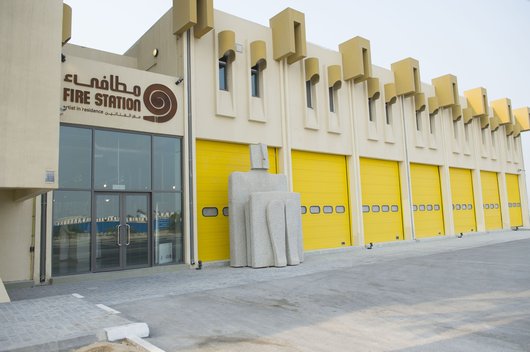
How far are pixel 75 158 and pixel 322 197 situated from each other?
9945mm

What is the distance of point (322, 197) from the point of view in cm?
1753

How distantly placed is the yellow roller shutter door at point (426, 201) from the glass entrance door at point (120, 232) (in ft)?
48.6

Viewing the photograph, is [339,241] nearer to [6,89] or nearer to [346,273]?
[346,273]

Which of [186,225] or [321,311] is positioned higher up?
[186,225]

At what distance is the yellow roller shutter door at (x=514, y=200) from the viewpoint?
30.9 meters

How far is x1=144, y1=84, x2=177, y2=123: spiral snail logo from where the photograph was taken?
13.1m

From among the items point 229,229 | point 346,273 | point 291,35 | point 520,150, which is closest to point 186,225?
point 229,229

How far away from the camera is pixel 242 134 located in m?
15.2

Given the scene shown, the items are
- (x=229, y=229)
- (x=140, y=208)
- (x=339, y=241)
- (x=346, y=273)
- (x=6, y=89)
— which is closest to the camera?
(x=6, y=89)

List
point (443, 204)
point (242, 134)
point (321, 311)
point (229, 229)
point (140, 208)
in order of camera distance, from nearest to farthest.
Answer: point (321, 311) → point (140, 208) → point (229, 229) → point (242, 134) → point (443, 204)

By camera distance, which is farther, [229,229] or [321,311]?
[229,229]

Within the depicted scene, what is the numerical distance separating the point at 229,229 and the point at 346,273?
4347 millimetres

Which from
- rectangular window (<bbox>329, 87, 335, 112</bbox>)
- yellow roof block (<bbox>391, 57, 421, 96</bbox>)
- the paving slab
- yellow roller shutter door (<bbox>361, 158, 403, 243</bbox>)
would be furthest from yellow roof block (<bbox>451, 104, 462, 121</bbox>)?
the paving slab

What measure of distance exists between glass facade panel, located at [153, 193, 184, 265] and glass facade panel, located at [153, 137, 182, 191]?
0.32 metres
